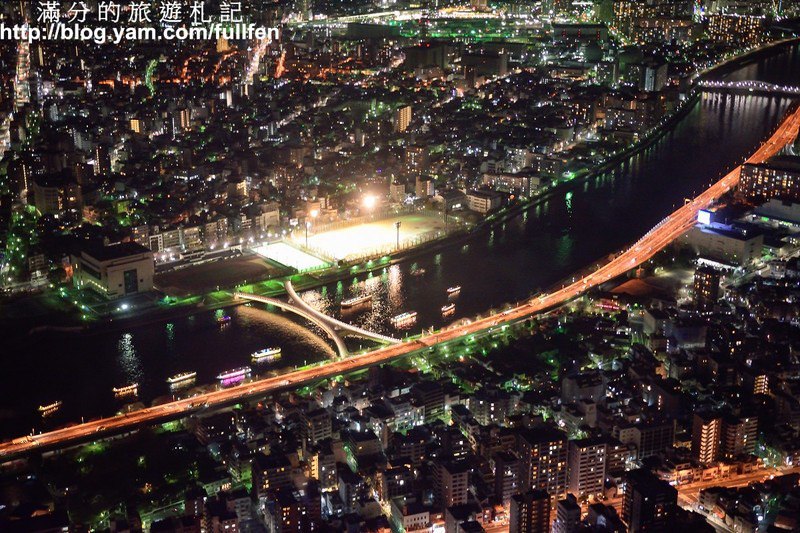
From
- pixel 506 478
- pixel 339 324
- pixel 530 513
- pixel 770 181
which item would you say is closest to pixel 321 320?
pixel 339 324

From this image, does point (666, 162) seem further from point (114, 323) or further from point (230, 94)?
point (114, 323)

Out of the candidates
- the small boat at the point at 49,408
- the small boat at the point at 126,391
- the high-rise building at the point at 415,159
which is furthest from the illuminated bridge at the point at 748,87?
the small boat at the point at 49,408

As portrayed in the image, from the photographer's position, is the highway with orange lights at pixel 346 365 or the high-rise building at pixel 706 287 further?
the high-rise building at pixel 706 287

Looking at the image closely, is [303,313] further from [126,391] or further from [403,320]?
[126,391]

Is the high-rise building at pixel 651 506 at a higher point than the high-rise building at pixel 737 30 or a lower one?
lower

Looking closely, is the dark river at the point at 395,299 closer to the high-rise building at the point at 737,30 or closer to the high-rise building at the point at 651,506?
the high-rise building at the point at 651,506

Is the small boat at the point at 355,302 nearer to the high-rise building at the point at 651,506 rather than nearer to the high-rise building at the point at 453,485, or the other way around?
the high-rise building at the point at 453,485
